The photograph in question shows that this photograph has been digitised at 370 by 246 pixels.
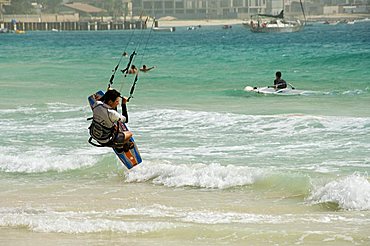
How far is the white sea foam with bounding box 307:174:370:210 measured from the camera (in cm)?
1334

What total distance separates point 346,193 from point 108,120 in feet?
13.8

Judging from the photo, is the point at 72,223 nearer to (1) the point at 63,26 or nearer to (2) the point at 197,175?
(2) the point at 197,175

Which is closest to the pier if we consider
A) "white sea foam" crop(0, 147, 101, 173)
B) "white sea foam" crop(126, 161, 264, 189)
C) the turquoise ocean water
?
the turquoise ocean water

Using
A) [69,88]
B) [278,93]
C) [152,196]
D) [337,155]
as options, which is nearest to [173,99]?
[278,93]

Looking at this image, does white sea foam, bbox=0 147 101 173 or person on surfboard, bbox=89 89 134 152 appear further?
white sea foam, bbox=0 147 101 173

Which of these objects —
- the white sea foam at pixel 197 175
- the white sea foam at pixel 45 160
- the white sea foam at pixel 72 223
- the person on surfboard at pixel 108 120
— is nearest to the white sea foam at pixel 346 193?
the white sea foam at pixel 197 175

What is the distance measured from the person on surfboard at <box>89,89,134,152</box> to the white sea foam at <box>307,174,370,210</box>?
Result: 3696 mm

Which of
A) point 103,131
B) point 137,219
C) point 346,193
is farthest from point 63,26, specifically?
point 103,131

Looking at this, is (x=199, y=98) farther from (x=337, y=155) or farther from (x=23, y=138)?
(x=337, y=155)

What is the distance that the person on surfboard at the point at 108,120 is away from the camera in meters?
11.4

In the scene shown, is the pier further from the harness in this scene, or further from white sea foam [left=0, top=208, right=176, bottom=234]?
the harness

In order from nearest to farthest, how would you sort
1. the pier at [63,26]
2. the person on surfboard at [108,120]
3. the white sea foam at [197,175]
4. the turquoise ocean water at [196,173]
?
the person on surfboard at [108,120]
the turquoise ocean water at [196,173]
the white sea foam at [197,175]
the pier at [63,26]

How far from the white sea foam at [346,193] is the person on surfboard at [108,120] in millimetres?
3696

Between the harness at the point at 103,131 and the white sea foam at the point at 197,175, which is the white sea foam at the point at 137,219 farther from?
the white sea foam at the point at 197,175
